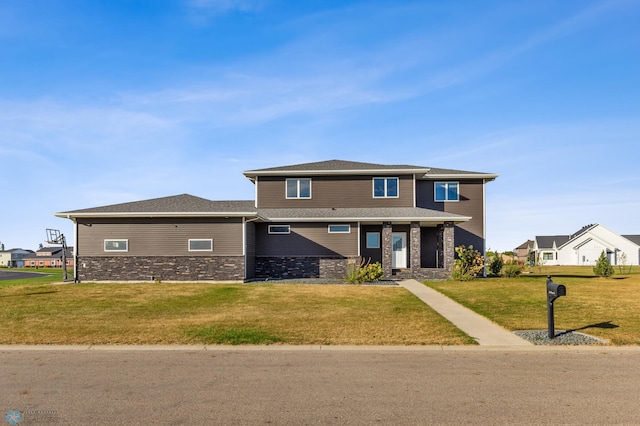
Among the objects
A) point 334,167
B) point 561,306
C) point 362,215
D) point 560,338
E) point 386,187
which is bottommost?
point 561,306

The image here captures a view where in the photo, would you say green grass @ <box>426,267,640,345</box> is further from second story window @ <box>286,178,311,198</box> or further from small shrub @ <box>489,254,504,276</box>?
second story window @ <box>286,178,311,198</box>

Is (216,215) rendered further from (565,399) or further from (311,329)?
(565,399)

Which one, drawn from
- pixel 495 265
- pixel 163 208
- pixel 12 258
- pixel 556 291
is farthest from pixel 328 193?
pixel 12 258

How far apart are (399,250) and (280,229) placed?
7127 millimetres

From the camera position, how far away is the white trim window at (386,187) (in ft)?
95.8

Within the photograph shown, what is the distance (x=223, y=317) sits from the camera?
43.4 ft

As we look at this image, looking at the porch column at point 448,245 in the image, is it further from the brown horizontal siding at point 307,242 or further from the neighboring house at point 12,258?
the neighboring house at point 12,258

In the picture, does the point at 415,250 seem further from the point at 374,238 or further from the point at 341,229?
the point at 341,229

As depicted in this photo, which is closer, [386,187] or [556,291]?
[556,291]

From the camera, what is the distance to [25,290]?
21500 mm

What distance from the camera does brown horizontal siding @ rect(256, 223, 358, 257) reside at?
88.1 ft

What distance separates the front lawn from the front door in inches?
307

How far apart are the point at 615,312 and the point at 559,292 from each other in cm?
555

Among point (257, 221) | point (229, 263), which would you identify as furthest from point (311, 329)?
point (257, 221)
